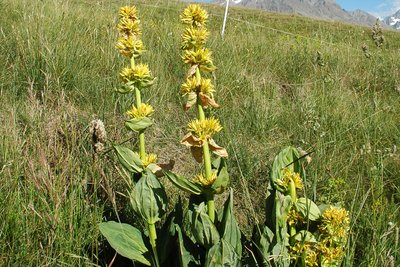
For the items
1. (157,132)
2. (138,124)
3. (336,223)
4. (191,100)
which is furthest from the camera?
(157,132)

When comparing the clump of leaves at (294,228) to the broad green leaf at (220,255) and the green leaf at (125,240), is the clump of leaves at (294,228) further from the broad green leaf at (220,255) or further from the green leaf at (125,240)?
the green leaf at (125,240)

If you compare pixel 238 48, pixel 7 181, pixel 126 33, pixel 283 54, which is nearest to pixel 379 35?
pixel 283 54

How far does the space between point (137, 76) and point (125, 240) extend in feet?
1.74

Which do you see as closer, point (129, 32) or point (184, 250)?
point (184, 250)

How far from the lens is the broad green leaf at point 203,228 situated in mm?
1204

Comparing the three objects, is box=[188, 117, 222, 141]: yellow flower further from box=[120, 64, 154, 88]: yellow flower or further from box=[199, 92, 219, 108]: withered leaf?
box=[120, 64, 154, 88]: yellow flower

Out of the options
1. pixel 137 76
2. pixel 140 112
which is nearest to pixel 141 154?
pixel 140 112

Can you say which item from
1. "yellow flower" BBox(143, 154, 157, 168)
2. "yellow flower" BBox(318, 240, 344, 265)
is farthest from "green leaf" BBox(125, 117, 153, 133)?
"yellow flower" BBox(318, 240, 344, 265)

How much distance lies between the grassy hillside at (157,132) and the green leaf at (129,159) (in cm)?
8

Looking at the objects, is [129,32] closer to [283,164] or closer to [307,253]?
[283,164]

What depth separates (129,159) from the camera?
1406 millimetres

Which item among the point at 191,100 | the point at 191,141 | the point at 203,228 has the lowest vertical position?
the point at 203,228

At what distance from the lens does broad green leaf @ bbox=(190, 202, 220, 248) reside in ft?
3.95

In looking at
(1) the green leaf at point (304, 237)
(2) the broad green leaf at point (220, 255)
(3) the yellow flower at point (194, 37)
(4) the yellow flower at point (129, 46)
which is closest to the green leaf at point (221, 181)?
(2) the broad green leaf at point (220, 255)
